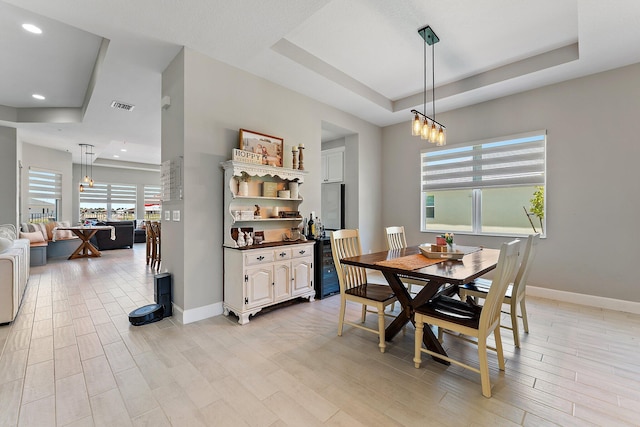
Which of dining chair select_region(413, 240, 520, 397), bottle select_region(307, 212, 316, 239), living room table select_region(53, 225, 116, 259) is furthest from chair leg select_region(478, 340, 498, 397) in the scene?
living room table select_region(53, 225, 116, 259)

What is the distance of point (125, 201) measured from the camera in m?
10.8

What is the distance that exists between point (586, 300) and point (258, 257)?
425 cm

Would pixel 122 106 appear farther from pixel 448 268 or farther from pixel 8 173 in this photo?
pixel 448 268

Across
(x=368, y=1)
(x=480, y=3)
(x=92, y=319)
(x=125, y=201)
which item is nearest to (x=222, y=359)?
(x=92, y=319)

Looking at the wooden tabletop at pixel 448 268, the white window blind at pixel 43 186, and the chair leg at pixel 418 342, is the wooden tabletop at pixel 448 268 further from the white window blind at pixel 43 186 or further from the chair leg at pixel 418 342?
the white window blind at pixel 43 186

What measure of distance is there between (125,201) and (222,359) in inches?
436

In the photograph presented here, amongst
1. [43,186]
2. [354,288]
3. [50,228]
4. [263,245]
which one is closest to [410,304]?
[354,288]

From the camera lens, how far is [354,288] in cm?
279

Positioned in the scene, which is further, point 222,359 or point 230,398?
point 222,359

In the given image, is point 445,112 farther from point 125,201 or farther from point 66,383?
point 125,201

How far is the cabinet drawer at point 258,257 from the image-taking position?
3.00 m

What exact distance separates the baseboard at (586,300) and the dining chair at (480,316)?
254 cm

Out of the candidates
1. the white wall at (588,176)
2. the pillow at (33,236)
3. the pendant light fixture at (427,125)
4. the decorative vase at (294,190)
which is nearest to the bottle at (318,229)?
the decorative vase at (294,190)

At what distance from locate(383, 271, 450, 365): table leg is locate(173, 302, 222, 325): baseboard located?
195cm
